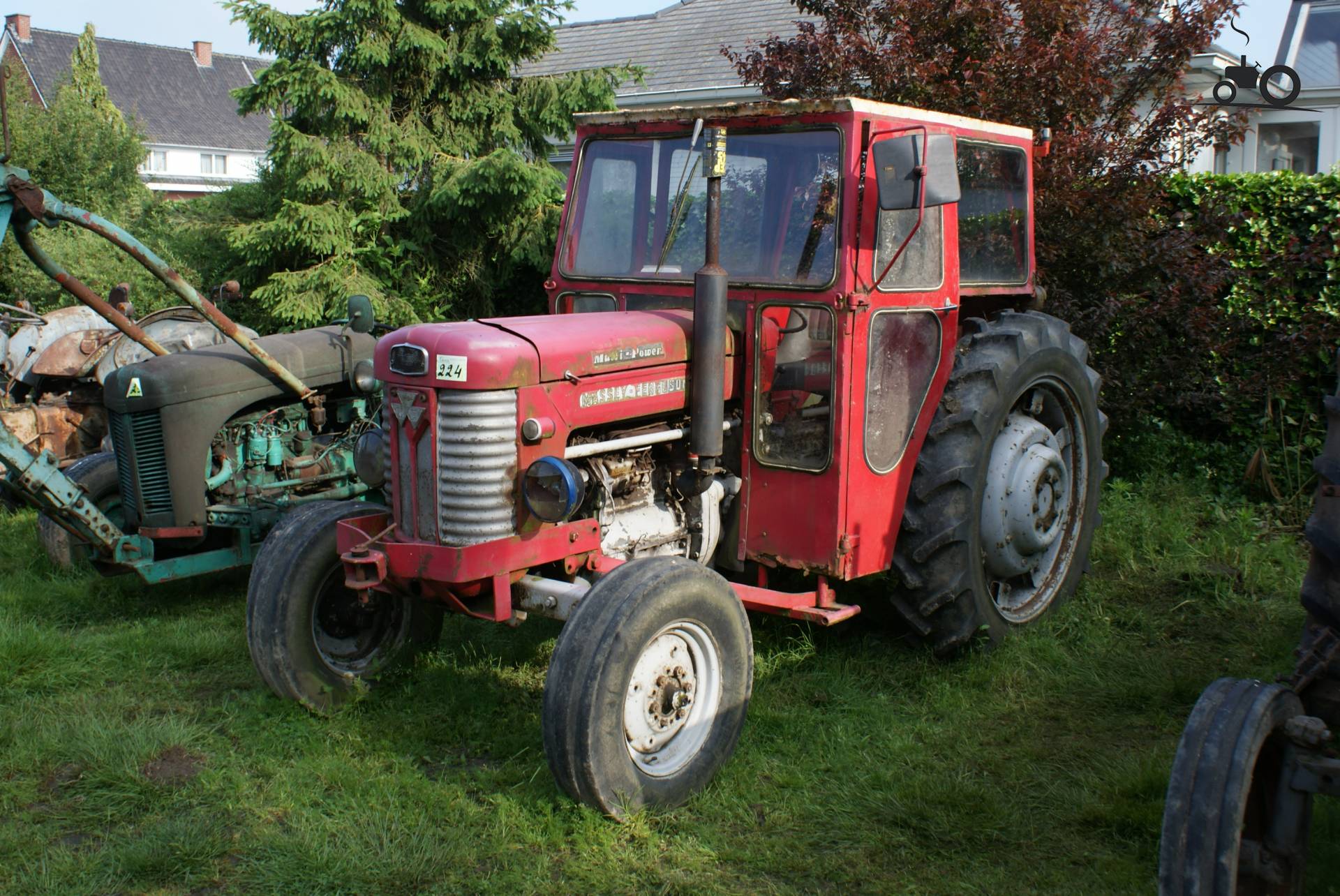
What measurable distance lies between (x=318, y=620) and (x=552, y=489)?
1.28m

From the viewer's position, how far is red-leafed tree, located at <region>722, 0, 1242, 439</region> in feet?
Answer: 21.6

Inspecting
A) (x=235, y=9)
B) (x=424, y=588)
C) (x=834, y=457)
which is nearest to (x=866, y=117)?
(x=834, y=457)

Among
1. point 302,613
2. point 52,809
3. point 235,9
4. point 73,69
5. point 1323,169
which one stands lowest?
point 52,809

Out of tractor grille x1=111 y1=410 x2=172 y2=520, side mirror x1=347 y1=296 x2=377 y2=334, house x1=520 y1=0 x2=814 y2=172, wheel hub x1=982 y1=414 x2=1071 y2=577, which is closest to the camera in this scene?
wheel hub x1=982 y1=414 x2=1071 y2=577

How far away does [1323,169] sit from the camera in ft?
34.9

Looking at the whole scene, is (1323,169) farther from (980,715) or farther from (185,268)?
(185,268)

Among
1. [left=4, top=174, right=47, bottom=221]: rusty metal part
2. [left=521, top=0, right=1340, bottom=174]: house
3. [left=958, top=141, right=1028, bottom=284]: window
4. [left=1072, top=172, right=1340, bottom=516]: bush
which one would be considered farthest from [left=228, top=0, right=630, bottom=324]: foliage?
[left=958, top=141, right=1028, bottom=284]: window

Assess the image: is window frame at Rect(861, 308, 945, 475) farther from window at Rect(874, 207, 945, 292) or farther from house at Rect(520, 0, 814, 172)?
house at Rect(520, 0, 814, 172)

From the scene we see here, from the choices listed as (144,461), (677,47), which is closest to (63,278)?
(144,461)

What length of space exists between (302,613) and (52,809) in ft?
3.12

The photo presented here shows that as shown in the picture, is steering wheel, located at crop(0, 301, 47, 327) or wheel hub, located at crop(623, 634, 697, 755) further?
steering wheel, located at crop(0, 301, 47, 327)

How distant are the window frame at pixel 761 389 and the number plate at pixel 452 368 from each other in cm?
115

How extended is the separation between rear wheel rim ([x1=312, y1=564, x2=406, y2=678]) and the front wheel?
1194 millimetres

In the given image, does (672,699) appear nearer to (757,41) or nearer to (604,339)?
(604,339)
